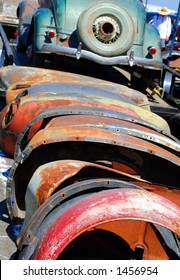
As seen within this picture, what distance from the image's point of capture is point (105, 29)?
722 cm

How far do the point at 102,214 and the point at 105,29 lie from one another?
16.6ft

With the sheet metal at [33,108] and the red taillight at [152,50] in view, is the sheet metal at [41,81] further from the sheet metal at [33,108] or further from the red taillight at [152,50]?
the red taillight at [152,50]

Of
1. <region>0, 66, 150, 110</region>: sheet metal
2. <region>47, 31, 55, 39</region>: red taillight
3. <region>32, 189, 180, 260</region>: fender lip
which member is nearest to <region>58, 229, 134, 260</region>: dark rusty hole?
<region>32, 189, 180, 260</region>: fender lip

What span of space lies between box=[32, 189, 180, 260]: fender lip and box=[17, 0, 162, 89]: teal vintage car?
4731mm

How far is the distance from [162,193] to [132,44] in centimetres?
465

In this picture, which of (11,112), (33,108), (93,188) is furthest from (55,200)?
(11,112)

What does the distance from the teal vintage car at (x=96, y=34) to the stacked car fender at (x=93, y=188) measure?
2.92 metres

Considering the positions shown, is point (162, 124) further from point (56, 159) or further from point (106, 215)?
point (106, 215)

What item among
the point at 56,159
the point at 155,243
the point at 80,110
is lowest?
the point at 155,243

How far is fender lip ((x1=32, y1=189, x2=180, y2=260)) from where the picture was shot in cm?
238

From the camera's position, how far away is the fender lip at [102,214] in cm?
238

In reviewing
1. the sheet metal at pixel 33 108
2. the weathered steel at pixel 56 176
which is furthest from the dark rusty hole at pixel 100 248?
the sheet metal at pixel 33 108

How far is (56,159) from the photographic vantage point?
357 cm
